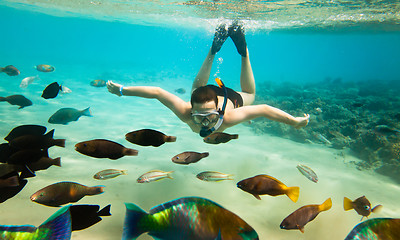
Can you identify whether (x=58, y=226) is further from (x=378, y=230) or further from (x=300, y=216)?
(x=300, y=216)

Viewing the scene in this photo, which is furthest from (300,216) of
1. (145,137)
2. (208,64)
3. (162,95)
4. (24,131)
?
(208,64)

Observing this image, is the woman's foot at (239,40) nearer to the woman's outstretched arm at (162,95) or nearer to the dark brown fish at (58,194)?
the woman's outstretched arm at (162,95)

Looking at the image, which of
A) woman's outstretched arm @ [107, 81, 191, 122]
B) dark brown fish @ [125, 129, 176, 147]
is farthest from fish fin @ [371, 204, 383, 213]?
woman's outstretched arm @ [107, 81, 191, 122]

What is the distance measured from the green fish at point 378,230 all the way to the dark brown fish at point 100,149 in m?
2.04

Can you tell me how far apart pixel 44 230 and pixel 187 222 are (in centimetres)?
82

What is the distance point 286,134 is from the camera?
419 inches

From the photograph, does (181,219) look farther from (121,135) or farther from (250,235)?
(121,135)

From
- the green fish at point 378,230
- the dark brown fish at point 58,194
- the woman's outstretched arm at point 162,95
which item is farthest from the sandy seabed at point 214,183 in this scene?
the green fish at point 378,230

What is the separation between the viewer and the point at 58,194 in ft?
6.12

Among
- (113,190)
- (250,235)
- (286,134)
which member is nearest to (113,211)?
(113,190)

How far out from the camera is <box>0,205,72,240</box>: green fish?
3.31 ft

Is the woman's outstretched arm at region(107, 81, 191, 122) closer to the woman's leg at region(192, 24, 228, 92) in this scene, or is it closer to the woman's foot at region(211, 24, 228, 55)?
the woman's leg at region(192, 24, 228, 92)

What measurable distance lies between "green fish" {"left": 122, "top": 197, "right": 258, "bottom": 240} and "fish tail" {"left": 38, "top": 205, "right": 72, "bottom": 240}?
1.30 ft

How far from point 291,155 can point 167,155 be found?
495 centimetres
